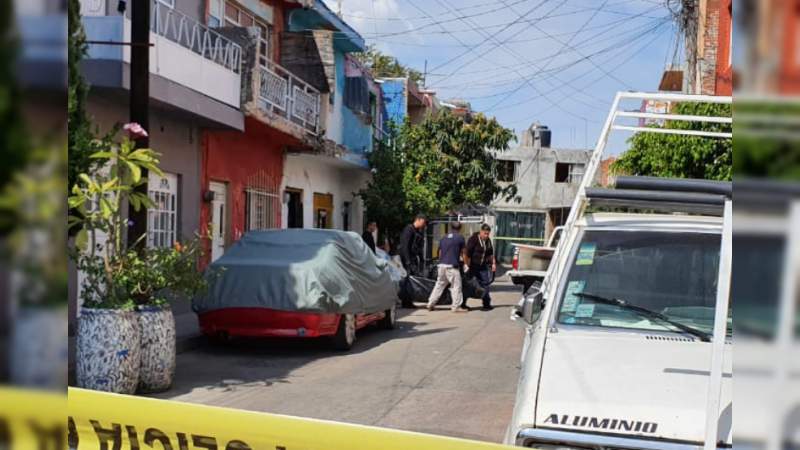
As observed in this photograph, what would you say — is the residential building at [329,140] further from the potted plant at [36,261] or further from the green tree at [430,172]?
the potted plant at [36,261]

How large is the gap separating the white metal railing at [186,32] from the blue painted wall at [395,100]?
358 centimetres

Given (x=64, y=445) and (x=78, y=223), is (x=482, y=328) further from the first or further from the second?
(x=64, y=445)

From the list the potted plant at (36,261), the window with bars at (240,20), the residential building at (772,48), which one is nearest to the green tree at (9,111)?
the potted plant at (36,261)

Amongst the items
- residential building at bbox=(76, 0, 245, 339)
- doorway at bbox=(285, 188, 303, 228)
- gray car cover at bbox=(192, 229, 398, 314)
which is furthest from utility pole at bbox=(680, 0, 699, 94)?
residential building at bbox=(76, 0, 245, 339)

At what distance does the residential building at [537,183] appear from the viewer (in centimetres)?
291

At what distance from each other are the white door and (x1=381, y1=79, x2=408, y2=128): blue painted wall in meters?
1.17

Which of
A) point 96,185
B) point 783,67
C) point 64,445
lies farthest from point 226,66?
point 783,67

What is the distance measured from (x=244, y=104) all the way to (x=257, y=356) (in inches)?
65.7

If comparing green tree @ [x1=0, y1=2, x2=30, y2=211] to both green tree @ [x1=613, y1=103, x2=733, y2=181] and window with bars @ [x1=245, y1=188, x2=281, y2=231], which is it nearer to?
green tree @ [x1=613, y1=103, x2=733, y2=181]

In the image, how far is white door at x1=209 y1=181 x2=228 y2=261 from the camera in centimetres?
444

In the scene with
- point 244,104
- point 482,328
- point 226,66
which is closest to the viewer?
point 244,104

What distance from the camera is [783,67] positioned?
79 centimetres

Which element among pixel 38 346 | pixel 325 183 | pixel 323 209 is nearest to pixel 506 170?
pixel 325 183

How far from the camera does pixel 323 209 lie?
3811 mm
